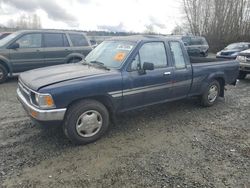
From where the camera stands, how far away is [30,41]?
8.35 metres

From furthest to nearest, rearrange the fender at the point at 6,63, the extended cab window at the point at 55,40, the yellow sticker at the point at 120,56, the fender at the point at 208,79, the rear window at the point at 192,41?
the rear window at the point at 192,41 → the extended cab window at the point at 55,40 → the fender at the point at 6,63 → the fender at the point at 208,79 → the yellow sticker at the point at 120,56

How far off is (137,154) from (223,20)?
94.8ft

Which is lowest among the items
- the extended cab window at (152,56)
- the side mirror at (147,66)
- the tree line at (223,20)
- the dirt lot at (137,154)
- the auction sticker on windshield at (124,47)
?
the dirt lot at (137,154)

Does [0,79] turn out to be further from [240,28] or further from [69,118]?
[240,28]

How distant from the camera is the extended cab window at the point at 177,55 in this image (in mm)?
4918

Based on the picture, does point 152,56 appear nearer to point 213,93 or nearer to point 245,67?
point 213,93

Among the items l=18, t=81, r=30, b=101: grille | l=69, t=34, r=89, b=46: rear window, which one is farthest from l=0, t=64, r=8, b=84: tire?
l=18, t=81, r=30, b=101: grille

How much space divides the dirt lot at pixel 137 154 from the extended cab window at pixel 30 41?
3.74 metres

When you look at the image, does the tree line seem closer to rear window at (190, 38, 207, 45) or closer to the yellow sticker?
rear window at (190, 38, 207, 45)

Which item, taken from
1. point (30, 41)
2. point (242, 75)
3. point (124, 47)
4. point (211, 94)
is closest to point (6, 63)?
point (30, 41)

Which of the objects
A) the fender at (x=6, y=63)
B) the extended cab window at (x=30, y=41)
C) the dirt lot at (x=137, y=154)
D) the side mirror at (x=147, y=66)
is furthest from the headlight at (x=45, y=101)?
the extended cab window at (x=30, y=41)

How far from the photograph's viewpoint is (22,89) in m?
4.15

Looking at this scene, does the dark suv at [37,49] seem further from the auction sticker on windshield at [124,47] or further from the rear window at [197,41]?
the rear window at [197,41]

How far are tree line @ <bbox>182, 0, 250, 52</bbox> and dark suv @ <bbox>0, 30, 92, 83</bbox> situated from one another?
71.2 ft
